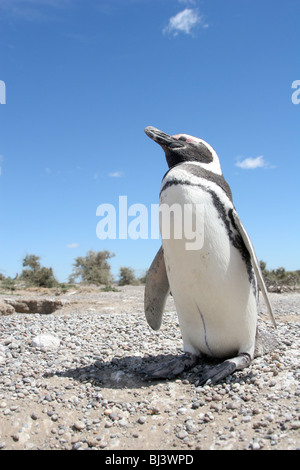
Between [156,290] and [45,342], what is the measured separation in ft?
5.25

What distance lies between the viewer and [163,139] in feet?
13.3

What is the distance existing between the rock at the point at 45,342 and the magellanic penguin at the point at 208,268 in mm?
1500

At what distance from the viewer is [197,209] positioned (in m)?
3.60

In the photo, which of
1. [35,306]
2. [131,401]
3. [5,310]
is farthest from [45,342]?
[35,306]

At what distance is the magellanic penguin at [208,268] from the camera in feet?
11.9

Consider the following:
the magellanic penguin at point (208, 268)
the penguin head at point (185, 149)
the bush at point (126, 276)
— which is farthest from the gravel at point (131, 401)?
the bush at point (126, 276)

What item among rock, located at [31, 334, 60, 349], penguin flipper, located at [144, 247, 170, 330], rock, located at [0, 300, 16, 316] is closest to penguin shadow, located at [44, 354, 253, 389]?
penguin flipper, located at [144, 247, 170, 330]

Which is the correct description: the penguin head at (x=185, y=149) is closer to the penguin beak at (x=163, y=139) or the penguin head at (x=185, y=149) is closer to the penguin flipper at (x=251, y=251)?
the penguin beak at (x=163, y=139)

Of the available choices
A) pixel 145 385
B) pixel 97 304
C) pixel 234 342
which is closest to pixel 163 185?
pixel 234 342

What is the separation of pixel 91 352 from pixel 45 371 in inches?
31.8

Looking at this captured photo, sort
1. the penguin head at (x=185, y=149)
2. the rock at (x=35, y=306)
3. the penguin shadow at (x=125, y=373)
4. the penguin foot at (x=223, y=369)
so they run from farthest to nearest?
the rock at (x=35, y=306), the penguin head at (x=185, y=149), the penguin shadow at (x=125, y=373), the penguin foot at (x=223, y=369)

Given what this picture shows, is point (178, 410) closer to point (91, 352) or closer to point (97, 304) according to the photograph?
point (91, 352)
